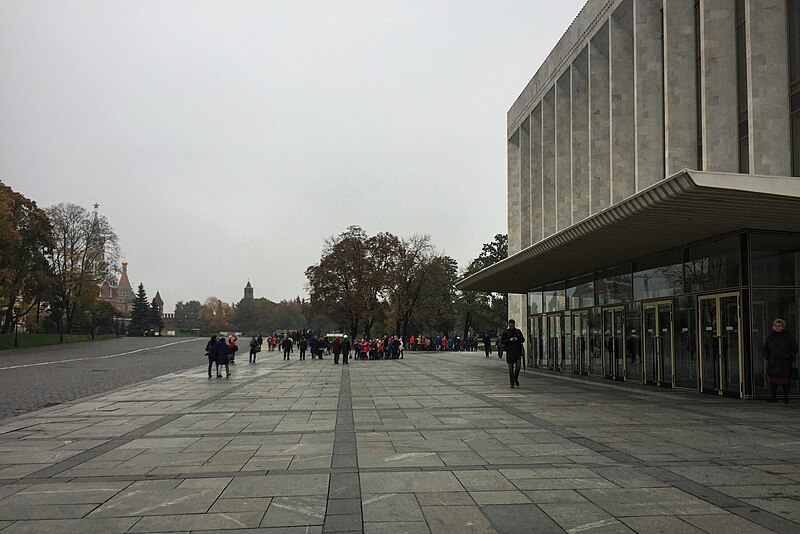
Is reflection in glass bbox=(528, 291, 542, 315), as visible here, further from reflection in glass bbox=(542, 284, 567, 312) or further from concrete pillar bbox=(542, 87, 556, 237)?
concrete pillar bbox=(542, 87, 556, 237)

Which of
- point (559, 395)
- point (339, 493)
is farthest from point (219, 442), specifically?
point (559, 395)

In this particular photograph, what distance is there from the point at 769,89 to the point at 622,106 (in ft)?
29.4

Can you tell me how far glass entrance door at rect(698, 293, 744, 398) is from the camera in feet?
51.1

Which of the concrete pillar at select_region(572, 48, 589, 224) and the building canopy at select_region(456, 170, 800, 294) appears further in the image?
the concrete pillar at select_region(572, 48, 589, 224)

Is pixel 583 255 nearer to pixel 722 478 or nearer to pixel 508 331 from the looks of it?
pixel 508 331

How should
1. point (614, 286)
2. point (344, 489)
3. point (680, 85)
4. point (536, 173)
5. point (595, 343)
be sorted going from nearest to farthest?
point (344, 489)
point (614, 286)
point (680, 85)
point (595, 343)
point (536, 173)

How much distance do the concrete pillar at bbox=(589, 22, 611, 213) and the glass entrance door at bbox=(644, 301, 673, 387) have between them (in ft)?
37.6

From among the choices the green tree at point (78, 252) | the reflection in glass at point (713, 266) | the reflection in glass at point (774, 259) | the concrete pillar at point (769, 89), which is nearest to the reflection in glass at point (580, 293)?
the reflection in glass at point (713, 266)

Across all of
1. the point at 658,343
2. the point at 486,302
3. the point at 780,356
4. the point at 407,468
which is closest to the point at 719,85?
the point at 658,343

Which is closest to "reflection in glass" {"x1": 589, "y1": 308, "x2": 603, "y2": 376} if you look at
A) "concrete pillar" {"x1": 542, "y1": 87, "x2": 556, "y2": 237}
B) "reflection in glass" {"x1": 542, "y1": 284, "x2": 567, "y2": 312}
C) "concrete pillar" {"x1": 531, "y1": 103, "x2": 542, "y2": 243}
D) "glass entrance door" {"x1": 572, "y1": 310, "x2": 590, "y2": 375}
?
"glass entrance door" {"x1": 572, "y1": 310, "x2": 590, "y2": 375}

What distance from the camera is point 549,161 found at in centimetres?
3766

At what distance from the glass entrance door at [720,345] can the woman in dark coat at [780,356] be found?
3.77 feet

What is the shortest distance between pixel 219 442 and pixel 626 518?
19.8ft

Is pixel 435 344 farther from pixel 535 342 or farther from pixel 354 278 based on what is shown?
pixel 535 342
